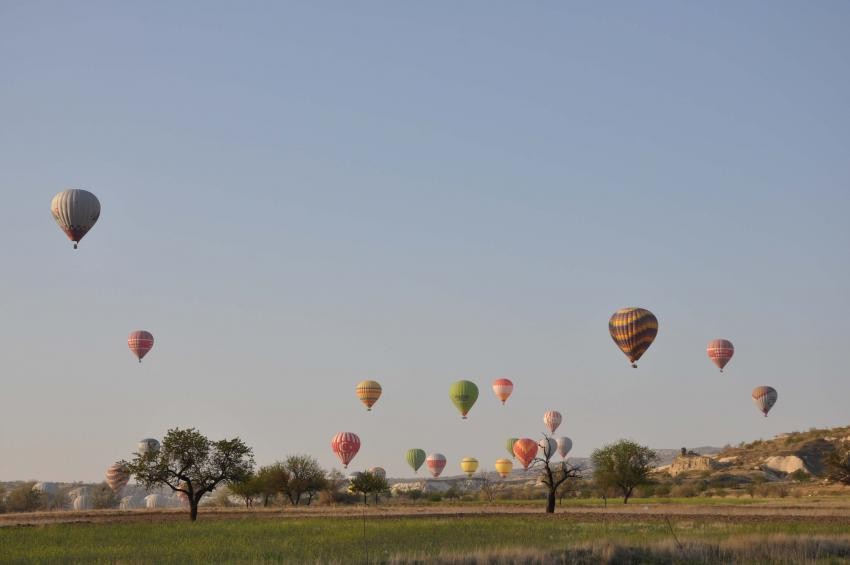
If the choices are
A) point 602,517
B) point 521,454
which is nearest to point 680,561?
point 602,517

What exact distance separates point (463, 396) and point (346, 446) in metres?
17.4

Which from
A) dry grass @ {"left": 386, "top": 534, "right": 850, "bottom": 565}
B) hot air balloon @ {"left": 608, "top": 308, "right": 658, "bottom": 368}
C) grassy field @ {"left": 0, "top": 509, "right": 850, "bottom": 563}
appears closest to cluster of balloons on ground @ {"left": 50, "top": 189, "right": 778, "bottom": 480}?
hot air balloon @ {"left": 608, "top": 308, "right": 658, "bottom": 368}

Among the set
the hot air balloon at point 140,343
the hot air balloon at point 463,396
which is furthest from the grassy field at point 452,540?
the hot air balloon at point 463,396

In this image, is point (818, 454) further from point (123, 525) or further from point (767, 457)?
point (123, 525)

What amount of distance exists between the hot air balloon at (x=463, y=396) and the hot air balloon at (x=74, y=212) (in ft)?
201

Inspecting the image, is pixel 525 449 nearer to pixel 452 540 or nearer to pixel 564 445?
pixel 564 445

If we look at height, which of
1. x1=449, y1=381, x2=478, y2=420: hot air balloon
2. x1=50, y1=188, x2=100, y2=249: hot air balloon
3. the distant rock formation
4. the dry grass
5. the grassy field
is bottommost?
the dry grass

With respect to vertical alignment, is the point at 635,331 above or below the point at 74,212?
below

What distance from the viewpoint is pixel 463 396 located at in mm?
132125

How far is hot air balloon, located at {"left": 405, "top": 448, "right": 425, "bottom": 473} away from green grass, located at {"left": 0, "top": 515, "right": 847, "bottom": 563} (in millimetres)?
115789

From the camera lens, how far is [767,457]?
488ft

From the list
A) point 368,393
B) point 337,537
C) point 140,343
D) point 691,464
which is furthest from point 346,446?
point 337,537

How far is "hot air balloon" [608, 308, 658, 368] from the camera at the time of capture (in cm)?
9475

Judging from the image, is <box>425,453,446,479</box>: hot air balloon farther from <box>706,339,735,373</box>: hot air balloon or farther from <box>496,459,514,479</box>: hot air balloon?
<box>706,339,735,373</box>: hot air balloon
